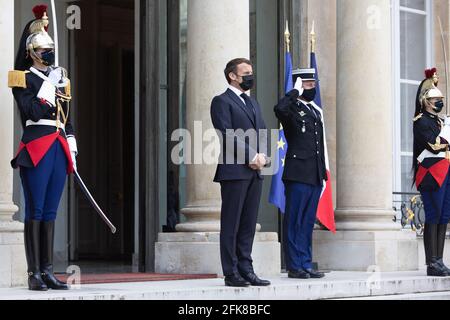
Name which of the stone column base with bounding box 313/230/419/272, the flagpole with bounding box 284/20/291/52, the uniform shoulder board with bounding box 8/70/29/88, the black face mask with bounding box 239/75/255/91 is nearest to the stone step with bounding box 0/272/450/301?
the stone column base with bounding box 313/230/419/272

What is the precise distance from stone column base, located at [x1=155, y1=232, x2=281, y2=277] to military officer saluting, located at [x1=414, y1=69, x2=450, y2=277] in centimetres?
164

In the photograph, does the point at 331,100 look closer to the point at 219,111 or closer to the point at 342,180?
the point at 342,180

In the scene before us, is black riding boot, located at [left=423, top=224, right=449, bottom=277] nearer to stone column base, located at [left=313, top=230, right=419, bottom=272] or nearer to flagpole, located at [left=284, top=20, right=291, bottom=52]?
stone column base, located at [left=313, top=230, right=419, bottom=272]

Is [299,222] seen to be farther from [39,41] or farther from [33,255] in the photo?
[39,41]

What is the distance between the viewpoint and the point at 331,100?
14312mm

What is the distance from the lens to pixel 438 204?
11984 mm

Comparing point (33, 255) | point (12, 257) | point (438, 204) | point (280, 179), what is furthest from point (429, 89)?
point (33, 255)

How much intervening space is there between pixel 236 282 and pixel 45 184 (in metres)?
1.79

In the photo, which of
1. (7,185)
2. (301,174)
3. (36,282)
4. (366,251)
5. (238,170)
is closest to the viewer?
(36,282)

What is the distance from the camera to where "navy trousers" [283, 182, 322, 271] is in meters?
11.3

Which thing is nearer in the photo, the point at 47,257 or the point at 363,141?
the point at 47,257

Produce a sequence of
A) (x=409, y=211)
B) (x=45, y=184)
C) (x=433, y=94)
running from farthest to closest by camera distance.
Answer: (x=409, y=211)
(x=433, y=94)
(x=45, y=184)

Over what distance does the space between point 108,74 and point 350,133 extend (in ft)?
17.7

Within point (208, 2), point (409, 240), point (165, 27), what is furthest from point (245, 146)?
point (409, 240)
